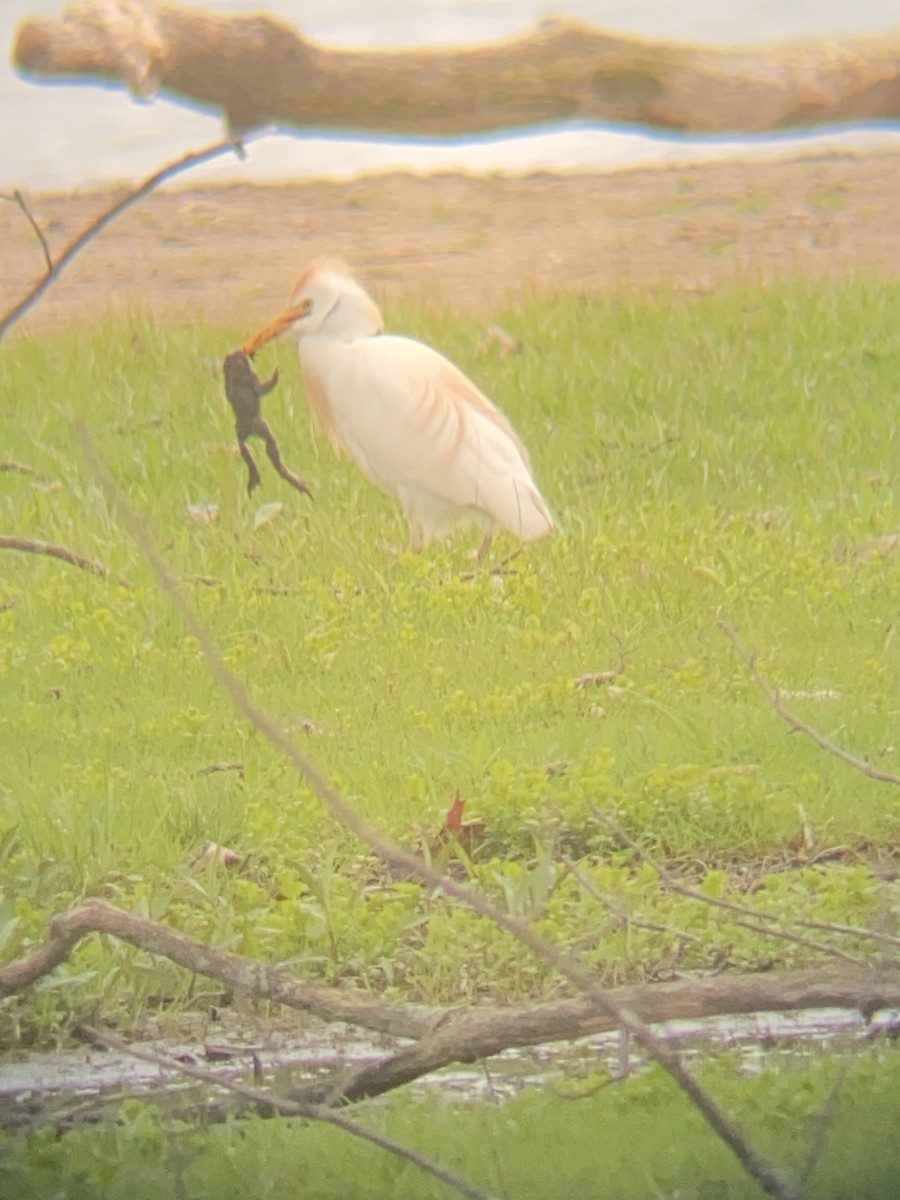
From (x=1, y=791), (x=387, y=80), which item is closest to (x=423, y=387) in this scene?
(x=387, y=80)

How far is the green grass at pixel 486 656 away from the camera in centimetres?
201

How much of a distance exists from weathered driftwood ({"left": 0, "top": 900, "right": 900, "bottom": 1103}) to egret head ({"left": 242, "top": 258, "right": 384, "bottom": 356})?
748 mm

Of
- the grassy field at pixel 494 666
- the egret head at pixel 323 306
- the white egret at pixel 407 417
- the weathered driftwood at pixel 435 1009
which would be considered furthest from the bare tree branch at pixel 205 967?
the egret head at pixel 323 306

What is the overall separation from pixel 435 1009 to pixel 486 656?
423mm

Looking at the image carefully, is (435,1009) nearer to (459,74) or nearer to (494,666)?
(494,666)

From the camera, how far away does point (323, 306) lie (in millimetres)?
2207

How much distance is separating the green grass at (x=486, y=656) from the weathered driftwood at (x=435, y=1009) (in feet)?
0.55

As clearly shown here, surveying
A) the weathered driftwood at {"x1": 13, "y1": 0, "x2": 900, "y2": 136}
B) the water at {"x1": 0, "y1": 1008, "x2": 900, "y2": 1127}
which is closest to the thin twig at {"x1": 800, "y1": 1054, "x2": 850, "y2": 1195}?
the water at {"x1": 0, "y1": 1008, "x2": 900, "y2": 1127}

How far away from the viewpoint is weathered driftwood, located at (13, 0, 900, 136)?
2098 millimetres

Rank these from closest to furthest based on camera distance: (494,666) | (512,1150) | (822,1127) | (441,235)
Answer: (822,1127)
(512,1150)
(494,666)
(441,235)

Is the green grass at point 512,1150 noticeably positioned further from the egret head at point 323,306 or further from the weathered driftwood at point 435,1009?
the egret head at point 323,306

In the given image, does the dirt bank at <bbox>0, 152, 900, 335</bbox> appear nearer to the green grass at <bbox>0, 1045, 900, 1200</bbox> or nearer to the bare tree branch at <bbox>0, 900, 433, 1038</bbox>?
the bare tree branch at <bbox>0, 900, 433, 1038</bbox>

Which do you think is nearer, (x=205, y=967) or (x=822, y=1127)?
(x=822, y=1127)

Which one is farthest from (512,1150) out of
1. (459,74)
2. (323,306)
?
(459,74)
